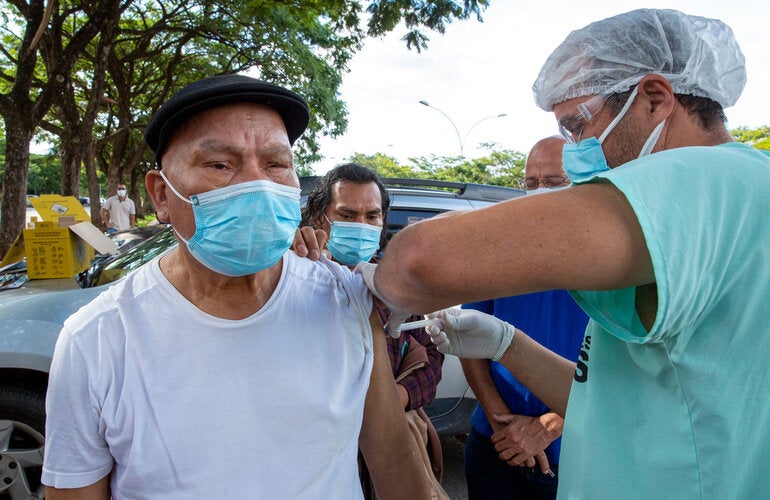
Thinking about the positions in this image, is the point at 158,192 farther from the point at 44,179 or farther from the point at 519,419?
the point at 44,179

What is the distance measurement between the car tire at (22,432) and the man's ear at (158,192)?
208cm

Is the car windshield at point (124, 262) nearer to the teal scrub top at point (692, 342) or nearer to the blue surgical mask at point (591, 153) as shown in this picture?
the blue surgical mask at point (591, 153)

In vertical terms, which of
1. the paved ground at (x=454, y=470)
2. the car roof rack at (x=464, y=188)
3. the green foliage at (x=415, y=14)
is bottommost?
the paved ground at (x=454, y=470)

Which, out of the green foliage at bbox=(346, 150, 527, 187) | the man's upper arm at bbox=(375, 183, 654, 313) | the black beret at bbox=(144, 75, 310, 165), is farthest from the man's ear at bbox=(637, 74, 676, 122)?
the green foliage at bbox=(346, 150, 527, 187)

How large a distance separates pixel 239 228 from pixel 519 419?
1473 millimetres

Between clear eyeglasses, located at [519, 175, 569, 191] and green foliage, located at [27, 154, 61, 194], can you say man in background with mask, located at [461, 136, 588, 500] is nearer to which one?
clear eyeglasses, located at [519, 175, 569, 191]

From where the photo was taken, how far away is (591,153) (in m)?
1.30

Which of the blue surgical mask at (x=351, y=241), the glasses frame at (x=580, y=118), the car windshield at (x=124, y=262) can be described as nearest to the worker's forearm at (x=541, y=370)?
the glasses frame at (x=580, y=118)

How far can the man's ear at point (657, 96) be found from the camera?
3.86 feet

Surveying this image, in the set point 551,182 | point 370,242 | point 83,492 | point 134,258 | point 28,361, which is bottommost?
point 28,361

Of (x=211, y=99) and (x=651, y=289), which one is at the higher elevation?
(x=211, y=99)

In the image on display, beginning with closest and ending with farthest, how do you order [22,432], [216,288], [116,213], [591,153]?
[591,153], [216,288], [22,432], [116,213]

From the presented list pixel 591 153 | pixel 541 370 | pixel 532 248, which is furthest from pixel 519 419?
pixel 532 248

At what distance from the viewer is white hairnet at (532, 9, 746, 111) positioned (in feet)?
4.06
